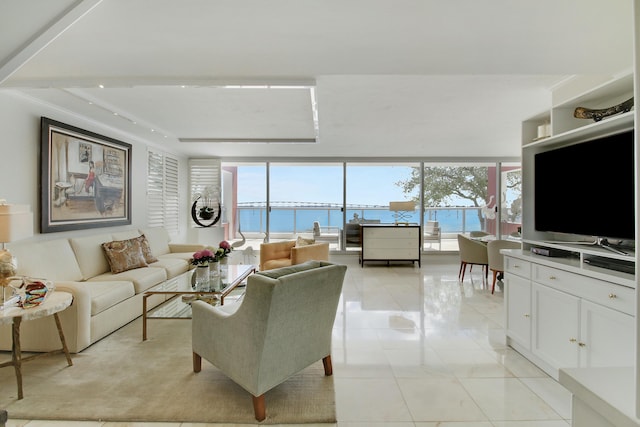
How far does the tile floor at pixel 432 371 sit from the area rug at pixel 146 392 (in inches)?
3.3

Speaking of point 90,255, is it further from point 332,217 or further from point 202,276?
point 332,217

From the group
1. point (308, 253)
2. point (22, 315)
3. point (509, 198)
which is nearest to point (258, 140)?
point (308, 253)

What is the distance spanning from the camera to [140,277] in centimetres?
362

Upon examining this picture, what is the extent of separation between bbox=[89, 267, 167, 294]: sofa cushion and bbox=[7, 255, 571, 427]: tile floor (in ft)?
5.77

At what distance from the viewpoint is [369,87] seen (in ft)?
9.91

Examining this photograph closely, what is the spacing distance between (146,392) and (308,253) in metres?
2.84

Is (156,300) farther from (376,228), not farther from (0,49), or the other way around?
(376,228)

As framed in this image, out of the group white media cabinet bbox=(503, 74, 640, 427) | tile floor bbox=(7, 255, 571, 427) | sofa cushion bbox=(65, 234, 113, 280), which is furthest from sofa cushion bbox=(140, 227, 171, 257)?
white media cabinet bbox=(503, 74, 640, 427)

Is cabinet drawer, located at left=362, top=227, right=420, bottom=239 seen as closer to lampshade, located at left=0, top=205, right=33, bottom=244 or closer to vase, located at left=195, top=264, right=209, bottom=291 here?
vase, located at left=195, top=264, right=209, bottom=291

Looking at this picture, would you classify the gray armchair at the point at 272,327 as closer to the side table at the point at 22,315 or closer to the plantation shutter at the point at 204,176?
the side table at the point at 22,315

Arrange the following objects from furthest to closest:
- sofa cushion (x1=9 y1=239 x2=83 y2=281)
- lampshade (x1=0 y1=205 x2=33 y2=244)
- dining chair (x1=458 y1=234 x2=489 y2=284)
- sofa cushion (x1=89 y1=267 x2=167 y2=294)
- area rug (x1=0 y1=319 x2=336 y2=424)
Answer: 1. dining chair (x1=458 y1=234 x2=489 y2=284)
2. sofa cushion (x1=89 y1=267 x2=167 y2=294)
3. sofa cushion (x1=9 y1=239 x2=83 y2=281)
4. lampshade (x1=0 y1=205 x2=33 y2=244)
5. area rug (x1=0 y1=319 x2=336 y2=424)

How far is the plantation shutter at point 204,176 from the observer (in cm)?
699

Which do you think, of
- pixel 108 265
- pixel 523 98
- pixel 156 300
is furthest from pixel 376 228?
pixel 108 265

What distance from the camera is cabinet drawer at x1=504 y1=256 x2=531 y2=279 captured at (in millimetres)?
2633
